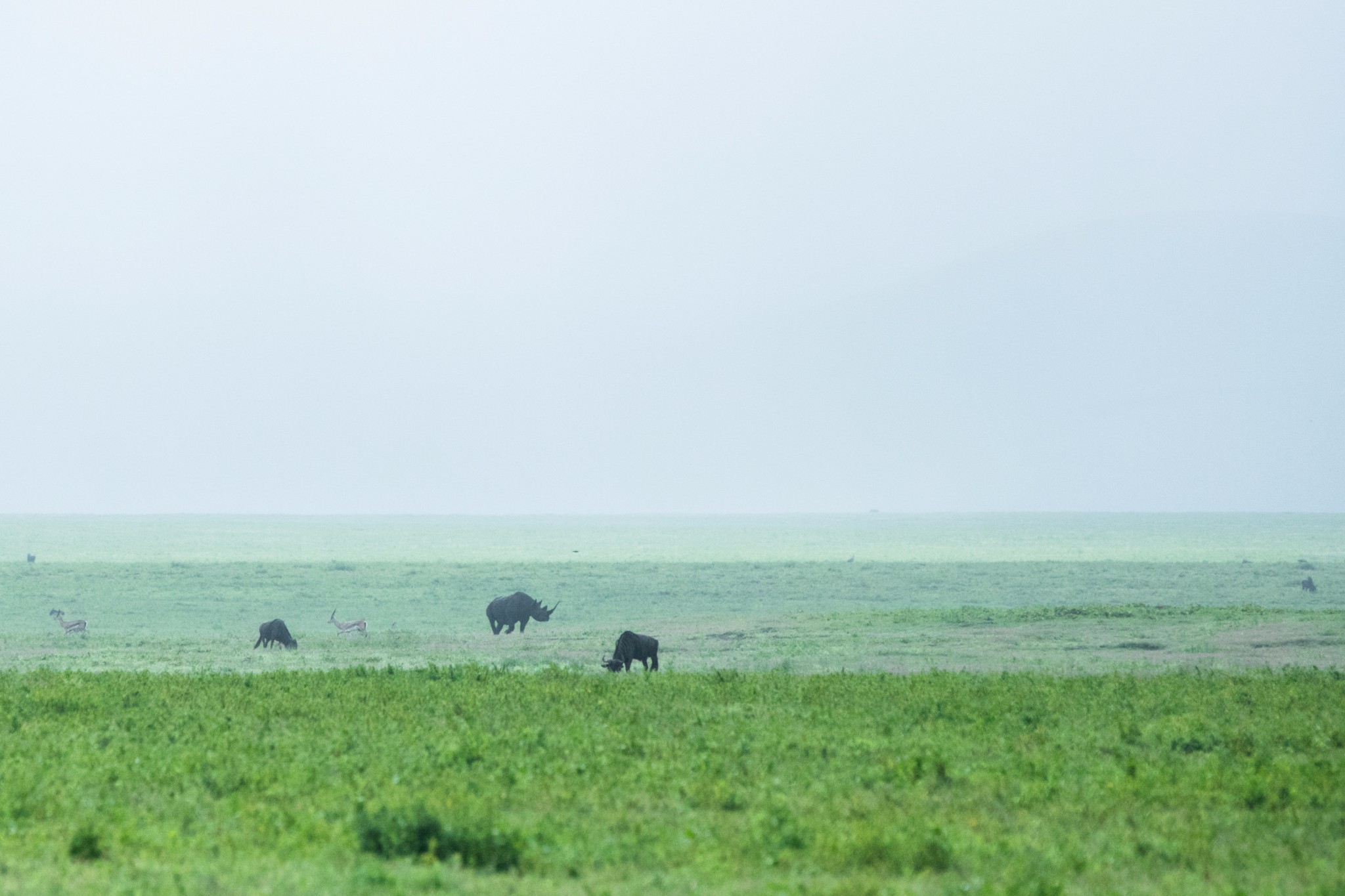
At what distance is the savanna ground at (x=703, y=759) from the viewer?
1091 cm

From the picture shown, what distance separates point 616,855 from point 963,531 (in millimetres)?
179983

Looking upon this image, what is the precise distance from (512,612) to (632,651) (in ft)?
52.3

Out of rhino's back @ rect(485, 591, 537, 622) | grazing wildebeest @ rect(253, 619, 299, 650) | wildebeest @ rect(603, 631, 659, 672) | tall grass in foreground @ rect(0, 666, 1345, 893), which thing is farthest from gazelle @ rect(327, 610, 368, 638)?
tall grass in foreground @ rect(0, 666, 1345, 893)

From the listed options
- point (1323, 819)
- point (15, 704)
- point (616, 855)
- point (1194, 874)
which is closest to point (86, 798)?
point (616, 855)

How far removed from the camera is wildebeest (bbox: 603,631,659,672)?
92.7 feet

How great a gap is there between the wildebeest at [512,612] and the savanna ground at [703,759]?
149 cm

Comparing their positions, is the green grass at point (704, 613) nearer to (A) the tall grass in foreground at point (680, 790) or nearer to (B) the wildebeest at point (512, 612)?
(B) the wildebeest at point (512, 612)

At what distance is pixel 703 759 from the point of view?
1545cm

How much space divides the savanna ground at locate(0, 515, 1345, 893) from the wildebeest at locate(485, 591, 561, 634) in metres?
1.49

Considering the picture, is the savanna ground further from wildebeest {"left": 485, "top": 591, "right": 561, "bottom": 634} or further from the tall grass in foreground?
wildebeest {"left": 485, "top": 591, "right": 561, "bottom": 634}

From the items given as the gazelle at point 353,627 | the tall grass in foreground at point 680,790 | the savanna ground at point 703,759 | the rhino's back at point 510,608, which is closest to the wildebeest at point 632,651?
the savanna ground at point 703,759

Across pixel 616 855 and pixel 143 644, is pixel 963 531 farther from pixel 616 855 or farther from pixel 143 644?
pixel 616 855

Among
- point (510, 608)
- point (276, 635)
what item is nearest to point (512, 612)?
point (510, 608)

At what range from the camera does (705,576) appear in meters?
74.8
